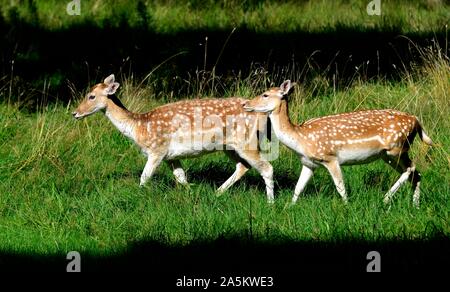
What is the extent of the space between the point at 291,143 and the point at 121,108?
1.70 m

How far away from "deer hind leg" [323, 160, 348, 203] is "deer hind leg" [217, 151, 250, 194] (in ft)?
2.89

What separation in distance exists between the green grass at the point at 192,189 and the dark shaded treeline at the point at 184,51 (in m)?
1.20

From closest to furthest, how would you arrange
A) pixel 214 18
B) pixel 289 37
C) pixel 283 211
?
pixel 283 211 < pixel 289 37 < pixel 214 18

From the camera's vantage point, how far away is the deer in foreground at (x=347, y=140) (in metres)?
8.87

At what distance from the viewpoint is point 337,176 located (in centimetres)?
880

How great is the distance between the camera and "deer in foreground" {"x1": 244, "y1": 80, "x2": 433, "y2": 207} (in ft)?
29.1

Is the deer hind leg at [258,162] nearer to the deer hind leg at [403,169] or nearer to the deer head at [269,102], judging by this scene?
the deer head at [269,102]

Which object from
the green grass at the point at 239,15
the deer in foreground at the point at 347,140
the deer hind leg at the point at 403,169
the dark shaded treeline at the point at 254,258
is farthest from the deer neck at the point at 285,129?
the green grass at the point at 239,15

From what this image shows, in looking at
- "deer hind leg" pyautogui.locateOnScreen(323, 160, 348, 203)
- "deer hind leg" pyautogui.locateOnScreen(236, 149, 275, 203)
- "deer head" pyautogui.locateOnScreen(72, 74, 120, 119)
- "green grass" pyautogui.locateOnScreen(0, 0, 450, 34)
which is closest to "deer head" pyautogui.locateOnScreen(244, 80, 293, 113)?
"deer hind leg" pyautogui.locateOnScreen(236, 149, 275, 203)

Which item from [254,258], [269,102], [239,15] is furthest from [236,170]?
[239,15]

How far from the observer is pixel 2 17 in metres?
15.2

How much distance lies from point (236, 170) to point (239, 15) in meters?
6.23

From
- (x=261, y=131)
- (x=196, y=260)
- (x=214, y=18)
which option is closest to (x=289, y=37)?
(x=214, y=18)

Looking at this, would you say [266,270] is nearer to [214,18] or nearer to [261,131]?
[261,131]
